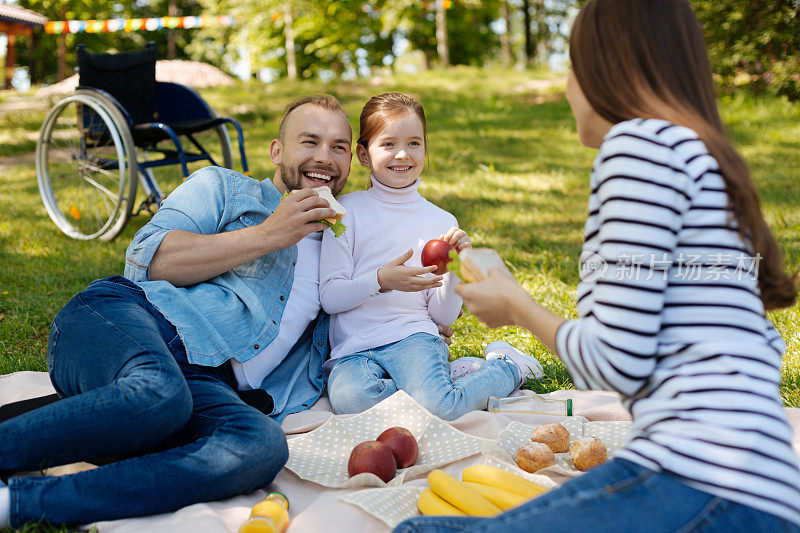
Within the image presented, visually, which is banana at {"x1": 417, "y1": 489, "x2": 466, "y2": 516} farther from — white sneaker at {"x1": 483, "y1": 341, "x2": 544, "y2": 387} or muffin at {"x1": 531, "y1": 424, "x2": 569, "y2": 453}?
white sneaker at {"x1": 483, "y1": 341, "x2": 544, "y2": 387}

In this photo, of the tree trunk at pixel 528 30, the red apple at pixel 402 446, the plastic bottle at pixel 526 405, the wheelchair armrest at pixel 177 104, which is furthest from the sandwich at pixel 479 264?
the tree trunk at pixel 528 30

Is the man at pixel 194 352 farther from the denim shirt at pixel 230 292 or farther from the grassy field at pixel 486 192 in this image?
the grassy field at pixel 486 192

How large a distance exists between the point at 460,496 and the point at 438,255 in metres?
0.97

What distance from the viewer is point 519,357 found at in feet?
9.92

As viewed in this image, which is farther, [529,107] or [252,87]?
[252,87]

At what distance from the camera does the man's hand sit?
7.89ft

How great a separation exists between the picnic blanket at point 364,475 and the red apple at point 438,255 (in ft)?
1.58

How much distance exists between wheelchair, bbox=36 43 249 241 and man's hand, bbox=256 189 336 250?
8.53 feet

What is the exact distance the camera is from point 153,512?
73.4 inches

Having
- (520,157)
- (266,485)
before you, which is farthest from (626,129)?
(520,157)

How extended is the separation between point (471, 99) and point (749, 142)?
14.1ft

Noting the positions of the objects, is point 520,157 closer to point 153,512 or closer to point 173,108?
point 173,108

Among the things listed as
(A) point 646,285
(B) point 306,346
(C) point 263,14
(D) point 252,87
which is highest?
(C) point 263,14

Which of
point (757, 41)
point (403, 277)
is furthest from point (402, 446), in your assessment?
point (757, 41)
